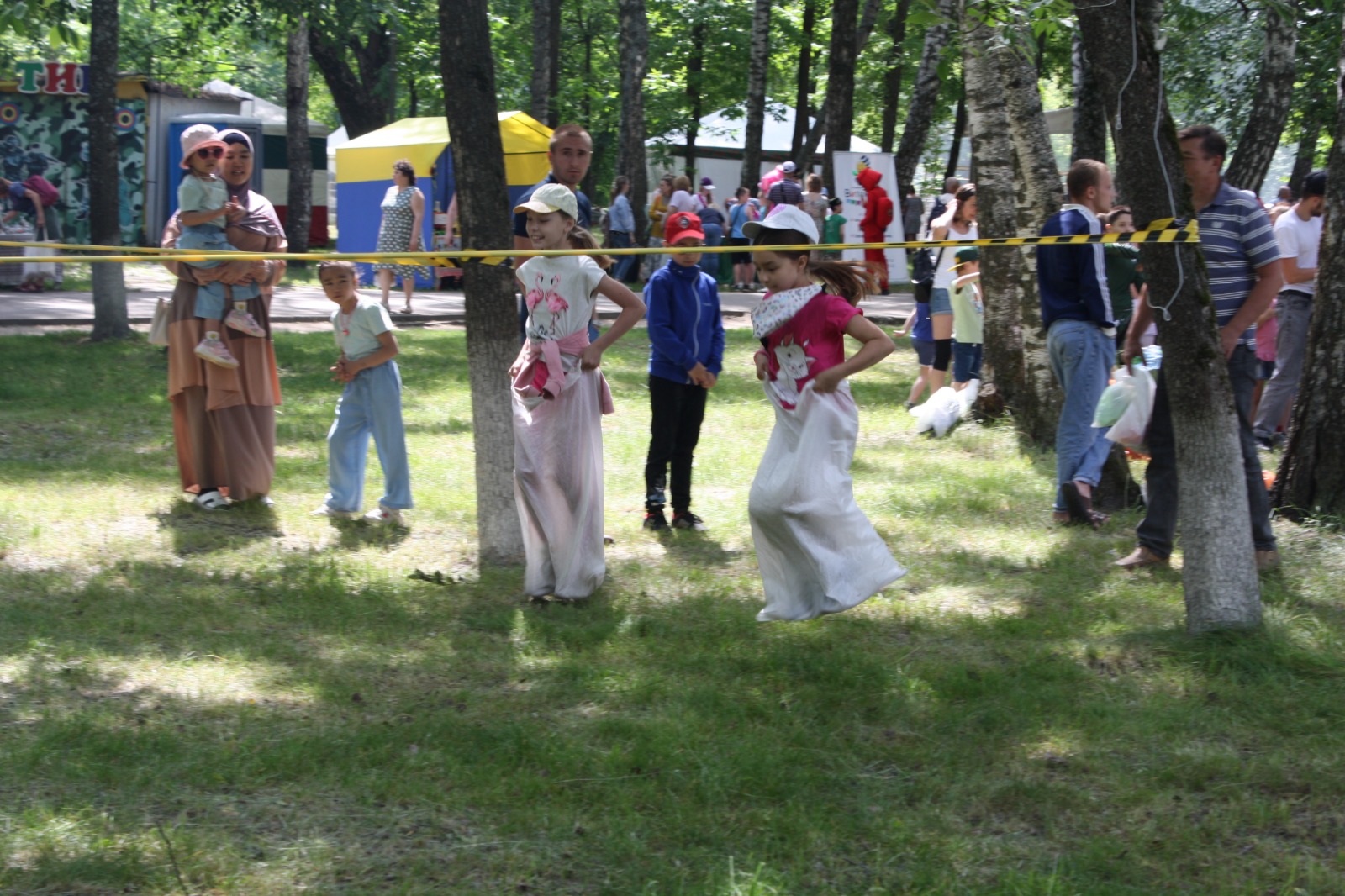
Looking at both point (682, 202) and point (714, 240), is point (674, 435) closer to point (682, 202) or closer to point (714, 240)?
point (682, 202)

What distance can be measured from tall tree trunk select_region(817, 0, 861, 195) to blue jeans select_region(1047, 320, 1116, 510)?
16.1m

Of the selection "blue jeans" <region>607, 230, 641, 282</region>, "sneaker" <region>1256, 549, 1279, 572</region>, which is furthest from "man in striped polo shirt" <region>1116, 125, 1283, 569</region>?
"blue jeans" <region>607, 230, 641, 282</region>

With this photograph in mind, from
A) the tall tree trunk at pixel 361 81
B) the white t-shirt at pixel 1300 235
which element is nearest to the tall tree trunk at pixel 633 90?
the tall tree trunk at pixel 361 81

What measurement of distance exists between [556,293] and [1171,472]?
3044 mm

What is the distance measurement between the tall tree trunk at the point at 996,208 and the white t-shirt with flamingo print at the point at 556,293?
15.4 feet

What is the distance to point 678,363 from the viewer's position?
7668 mm

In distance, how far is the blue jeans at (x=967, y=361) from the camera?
11.2 meters

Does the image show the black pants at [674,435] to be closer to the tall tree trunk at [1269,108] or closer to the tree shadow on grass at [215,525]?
the tree shadow on grass at [215,525]

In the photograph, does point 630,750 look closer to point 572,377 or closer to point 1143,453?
point 572,377

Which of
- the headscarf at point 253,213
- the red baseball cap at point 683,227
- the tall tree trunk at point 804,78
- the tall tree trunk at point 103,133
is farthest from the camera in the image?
the tall tree trunk at point 804,78

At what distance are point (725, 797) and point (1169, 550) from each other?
11.2ft

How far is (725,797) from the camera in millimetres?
4270

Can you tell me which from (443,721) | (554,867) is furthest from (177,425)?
(554,867)

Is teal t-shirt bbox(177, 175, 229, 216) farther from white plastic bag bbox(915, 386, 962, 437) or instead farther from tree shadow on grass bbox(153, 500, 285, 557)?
white plastic bag bbox(915, 386, 962, 437)
